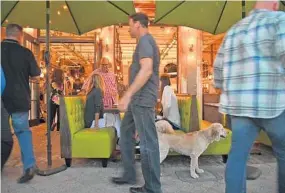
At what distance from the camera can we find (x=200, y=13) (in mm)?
4770

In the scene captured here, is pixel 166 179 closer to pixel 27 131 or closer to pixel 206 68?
pixel 27 131

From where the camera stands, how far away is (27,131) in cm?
340

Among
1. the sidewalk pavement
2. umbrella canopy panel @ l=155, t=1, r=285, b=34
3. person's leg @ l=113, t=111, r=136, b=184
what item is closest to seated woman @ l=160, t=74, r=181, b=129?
the sidewalk pavement

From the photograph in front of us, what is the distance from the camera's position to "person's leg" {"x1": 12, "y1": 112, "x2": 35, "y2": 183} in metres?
3.30

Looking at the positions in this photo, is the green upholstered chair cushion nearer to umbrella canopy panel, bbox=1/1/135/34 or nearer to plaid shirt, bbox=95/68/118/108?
plaid shirt, bbox=95/68/118/108

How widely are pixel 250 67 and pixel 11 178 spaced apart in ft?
8.85

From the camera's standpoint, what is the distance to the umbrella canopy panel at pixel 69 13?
4.32 m

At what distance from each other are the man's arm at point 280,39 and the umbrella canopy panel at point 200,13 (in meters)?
2.72

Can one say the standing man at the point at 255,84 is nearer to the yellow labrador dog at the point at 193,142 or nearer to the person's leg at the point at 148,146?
the person's leg at the point at 148,146

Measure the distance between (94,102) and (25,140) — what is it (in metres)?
1.31

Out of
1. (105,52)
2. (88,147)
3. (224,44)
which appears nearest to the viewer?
(224,44)

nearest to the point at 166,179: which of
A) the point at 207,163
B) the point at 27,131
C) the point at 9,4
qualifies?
the point at 207,163

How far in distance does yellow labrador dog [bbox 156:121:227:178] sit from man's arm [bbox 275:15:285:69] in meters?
1.84

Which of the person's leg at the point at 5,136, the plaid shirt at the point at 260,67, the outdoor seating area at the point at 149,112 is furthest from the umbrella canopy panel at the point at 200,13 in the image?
the person's leg at the point at 5,136
